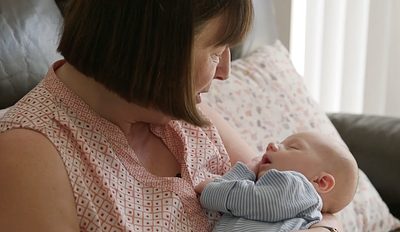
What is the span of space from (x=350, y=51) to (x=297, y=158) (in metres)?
1.52

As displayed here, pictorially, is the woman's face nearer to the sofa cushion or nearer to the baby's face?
the baby's face

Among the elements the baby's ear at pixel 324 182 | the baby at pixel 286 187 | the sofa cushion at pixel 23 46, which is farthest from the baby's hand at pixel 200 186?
the sofa cushion at pixel 23 46

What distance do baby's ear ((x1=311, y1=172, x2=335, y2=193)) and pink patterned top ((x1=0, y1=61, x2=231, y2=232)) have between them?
0.26m

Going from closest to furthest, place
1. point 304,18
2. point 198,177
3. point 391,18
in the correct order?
1. point 198,177
2. point 391,18
3. point 304,18

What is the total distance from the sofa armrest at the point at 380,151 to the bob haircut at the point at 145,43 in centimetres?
124

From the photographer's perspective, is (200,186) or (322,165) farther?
(322,165)

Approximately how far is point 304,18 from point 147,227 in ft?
6.59

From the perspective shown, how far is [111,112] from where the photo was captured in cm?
117

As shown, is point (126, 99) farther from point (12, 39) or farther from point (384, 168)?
point (384, 168)

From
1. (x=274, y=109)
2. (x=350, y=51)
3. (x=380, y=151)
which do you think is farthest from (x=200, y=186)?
(x=350, y=51)

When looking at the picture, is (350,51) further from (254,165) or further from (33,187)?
(33,187)

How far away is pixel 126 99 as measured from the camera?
1.10 meters

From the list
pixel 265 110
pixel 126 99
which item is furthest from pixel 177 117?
pixel 265 110

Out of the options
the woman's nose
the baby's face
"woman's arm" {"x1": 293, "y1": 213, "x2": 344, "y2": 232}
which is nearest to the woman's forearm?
"woman's arm" {"x1": 293, "y1": 213, "x2": 344, "y2": 232}
